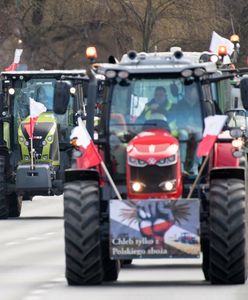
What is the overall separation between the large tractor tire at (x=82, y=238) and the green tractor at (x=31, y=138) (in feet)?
45.9

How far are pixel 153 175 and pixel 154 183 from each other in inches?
3.7

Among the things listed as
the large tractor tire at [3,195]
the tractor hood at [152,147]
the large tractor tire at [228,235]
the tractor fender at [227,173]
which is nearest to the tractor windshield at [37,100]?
the large tractor tire at [3,195]

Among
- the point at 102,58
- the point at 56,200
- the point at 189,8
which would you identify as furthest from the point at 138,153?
the point at 102,58

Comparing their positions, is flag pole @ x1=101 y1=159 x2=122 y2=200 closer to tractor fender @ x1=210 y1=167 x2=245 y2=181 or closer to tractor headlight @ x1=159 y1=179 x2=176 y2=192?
tractor headlight @ x1=159 y1=179 x2=176 y2=192

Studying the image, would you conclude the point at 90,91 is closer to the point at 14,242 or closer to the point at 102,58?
the point at 14,242

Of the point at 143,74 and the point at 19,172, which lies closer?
the point at 143,74

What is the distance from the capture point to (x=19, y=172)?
32250mm

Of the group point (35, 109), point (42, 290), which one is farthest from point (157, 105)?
point (35, 109)

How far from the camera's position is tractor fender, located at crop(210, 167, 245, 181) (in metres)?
17.9

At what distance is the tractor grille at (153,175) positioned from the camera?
1800 cm

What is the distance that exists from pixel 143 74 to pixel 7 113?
14940 millimetres

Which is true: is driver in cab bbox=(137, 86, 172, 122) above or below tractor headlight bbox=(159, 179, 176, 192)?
above

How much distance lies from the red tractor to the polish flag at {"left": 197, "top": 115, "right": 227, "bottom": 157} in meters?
0.19

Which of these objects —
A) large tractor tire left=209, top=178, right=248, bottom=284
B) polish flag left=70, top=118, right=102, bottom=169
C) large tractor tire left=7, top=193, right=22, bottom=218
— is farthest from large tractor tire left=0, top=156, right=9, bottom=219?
large tractor tire left=209, top=178, right=248, bottom=284
